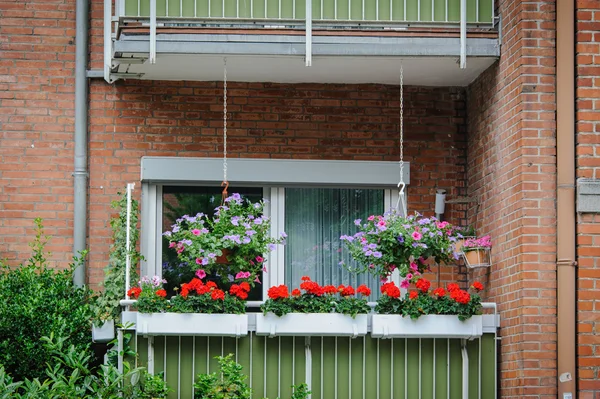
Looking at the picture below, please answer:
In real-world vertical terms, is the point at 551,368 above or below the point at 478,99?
below

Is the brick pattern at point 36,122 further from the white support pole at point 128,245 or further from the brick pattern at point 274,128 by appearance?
the white support pole at point 128,245

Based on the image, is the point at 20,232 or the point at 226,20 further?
the point at 20,232

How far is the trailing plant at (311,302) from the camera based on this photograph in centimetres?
915

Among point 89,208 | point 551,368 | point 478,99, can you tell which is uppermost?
point 478,99

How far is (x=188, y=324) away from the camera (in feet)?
29.9

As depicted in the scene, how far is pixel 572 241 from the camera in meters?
8.88

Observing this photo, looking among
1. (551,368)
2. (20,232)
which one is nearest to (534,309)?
(551,368)

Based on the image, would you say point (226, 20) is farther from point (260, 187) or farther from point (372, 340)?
point (372, 340)

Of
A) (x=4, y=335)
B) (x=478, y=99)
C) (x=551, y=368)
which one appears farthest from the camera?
(x=478, y=99)

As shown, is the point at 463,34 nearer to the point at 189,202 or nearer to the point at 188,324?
the point at 189,202

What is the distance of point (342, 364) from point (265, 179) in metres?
2.24

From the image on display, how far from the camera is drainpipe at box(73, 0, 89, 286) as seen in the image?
10.5m

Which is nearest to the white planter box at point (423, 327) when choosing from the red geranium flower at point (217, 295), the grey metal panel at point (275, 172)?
the red geranium flower at point (217, 295)

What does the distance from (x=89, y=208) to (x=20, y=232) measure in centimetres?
69
